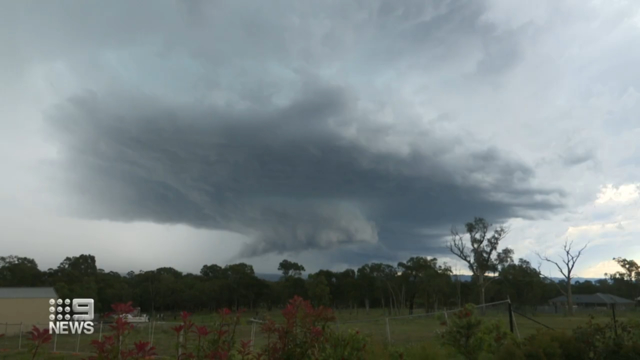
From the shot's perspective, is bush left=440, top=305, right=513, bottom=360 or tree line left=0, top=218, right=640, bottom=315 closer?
bush left=440, top=305, right=513, bottom=360

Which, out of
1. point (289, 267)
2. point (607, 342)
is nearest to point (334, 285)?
point (289, 267)

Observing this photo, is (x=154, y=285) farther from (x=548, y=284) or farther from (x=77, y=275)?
(x=548, y=284)

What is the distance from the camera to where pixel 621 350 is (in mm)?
8359

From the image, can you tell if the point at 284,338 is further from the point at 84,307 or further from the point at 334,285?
A: the point at 334,285

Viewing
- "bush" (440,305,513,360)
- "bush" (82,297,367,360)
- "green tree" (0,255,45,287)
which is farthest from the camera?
"green tree" (0,255,45,287)

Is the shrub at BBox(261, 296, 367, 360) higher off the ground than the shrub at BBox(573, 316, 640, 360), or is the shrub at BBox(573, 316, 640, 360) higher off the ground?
the shrub at BBox(261, 296, 367, 360)

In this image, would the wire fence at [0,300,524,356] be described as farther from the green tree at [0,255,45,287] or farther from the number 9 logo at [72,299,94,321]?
the green tree at [0,255,45,287]

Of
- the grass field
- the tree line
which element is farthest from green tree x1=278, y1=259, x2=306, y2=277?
the grass field

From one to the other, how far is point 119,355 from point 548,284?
9945 centimetres

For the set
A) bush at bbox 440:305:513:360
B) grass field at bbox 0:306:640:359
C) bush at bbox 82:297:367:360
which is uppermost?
bush at bbox 82:297:367:360

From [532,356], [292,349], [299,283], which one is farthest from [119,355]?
[299,283]

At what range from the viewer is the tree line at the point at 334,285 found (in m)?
67.5

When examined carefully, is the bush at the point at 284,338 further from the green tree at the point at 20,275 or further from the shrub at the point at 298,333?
the green tree at the point at 20,275

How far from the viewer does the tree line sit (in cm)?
6750
